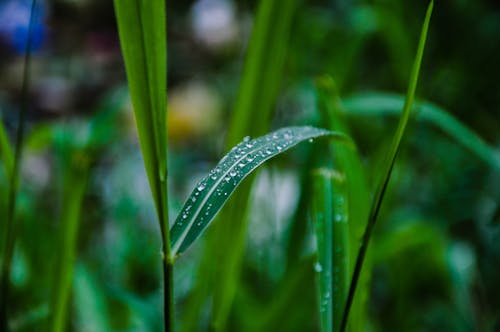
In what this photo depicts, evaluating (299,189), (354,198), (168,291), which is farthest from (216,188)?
(299,189)

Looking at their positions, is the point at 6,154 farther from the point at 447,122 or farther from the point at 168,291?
the point at 447,122

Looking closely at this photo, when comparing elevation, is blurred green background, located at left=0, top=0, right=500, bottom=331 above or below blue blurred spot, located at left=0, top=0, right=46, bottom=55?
below

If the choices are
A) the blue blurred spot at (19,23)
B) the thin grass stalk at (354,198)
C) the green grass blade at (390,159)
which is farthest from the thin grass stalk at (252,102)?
the blue blurred spot at (19,23)

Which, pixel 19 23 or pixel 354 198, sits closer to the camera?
pixel 354 198

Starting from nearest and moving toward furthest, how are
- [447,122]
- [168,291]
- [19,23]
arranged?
[168,291] < [447,122] < [19,23]

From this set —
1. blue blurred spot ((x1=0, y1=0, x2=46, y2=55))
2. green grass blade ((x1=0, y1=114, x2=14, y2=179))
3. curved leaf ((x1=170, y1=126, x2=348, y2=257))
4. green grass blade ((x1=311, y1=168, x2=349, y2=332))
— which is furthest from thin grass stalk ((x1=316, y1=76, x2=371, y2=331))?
blue blurred spot ((x1=0, y1=0, x2=46, y2=55))

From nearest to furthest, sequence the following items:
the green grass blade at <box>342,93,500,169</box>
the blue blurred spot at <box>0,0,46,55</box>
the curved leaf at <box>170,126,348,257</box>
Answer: the curved leaf at <box>170,126,348,257</box> < the green grass blade at <box>342,93,500,169</box> < the blue blurred spot at <box>0,0,46,55</box>

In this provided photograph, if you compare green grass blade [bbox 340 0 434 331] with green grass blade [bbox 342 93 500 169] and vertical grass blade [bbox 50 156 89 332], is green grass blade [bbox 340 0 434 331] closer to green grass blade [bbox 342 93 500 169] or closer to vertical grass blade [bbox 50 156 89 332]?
vertical grass blade [bbox 50 156 89 332]

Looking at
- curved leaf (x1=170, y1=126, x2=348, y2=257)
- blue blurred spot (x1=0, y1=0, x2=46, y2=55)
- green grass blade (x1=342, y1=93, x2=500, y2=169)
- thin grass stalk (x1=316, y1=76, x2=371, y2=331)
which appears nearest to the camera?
curved leaf (x1=170, y1=126, x2=348, y2=257)

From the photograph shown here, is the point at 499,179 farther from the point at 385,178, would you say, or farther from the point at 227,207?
the point at 385,178
